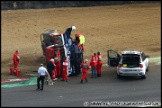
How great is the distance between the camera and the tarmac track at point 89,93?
60.3ft

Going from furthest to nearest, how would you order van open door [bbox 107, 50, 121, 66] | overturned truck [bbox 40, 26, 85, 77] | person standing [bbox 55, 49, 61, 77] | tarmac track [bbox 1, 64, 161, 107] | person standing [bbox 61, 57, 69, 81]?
van open door [bbox 107, 50, 121, 66] → overturned truck [bbox 40, 26, 85, 77] → person standing [bbox 55, 49, 61, 77] → person standing [bbox 61, 57, 69, 81] → tarmac track [bbox 1, 64, 161, 107]

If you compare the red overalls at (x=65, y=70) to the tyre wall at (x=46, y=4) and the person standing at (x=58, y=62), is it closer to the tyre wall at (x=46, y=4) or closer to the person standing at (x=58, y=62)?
the person standing at (x=58, y=62)

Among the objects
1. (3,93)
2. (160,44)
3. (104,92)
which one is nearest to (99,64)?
(104,92)

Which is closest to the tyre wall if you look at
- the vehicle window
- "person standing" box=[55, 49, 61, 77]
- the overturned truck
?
the overturned truck

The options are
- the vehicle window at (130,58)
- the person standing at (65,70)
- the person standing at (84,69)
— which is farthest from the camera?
the vehicle window at (130,58)

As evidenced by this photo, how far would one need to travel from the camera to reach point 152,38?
35312mm

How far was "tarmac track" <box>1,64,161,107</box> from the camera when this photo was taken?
1838 cm

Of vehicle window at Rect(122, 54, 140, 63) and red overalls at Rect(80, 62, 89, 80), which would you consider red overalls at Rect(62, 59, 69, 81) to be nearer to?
red overalls at Rect(80, 62, 89, 80)

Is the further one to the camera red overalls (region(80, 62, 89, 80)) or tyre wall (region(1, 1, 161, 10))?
tyre wall (region(1, 1, 161, 10))

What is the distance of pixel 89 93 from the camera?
20172mm

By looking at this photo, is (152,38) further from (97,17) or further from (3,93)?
(3,93)

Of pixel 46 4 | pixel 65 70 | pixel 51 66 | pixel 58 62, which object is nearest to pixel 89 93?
pixel 65 70

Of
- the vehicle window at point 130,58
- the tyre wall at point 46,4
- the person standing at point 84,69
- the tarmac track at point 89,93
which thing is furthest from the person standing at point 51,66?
the tyre wall at point 46,4

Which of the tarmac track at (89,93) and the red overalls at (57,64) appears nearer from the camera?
the tarmac track at (89,93)
